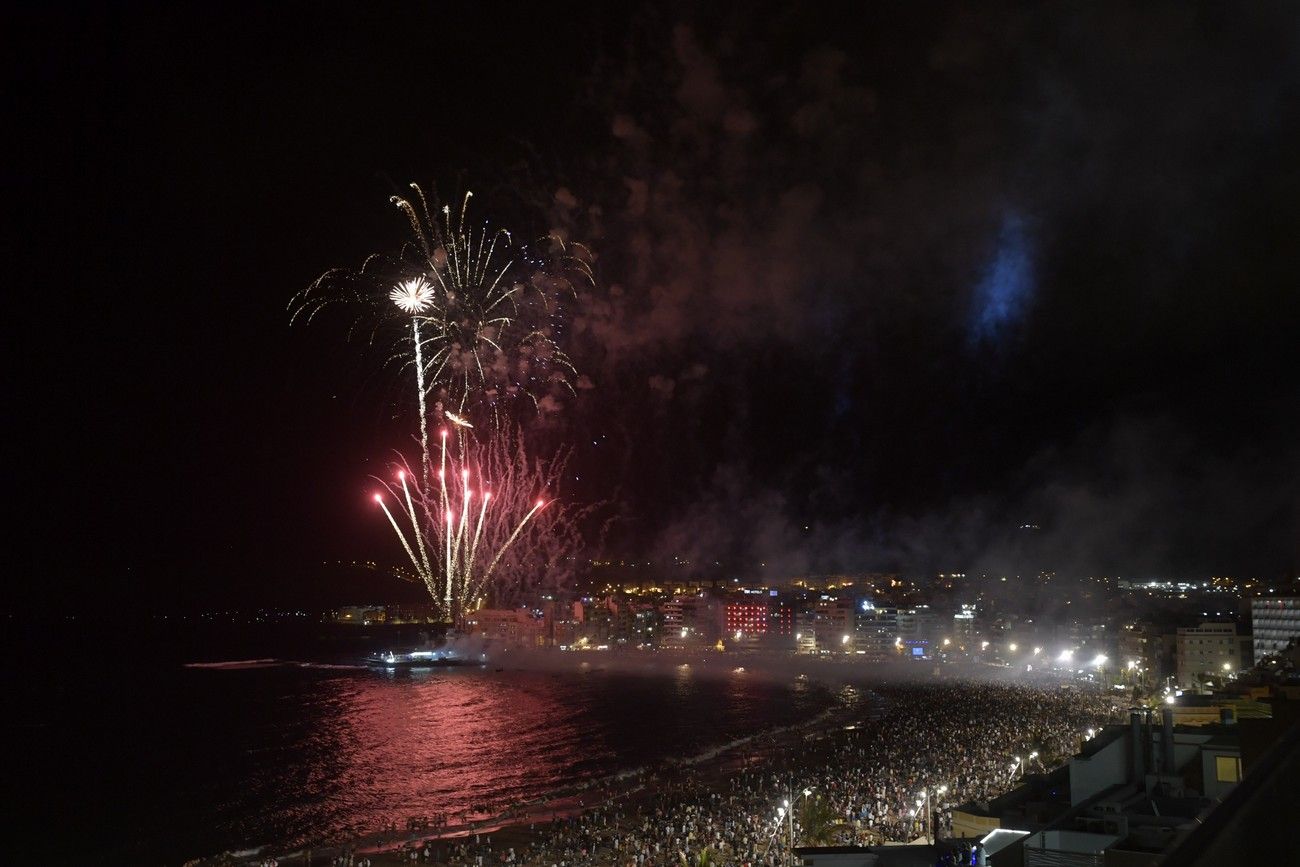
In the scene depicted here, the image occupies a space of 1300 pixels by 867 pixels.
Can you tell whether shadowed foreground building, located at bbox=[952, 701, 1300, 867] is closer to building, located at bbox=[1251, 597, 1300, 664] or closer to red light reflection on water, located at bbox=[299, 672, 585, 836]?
red light reflection on water, located at bbox=[299, 672, 585, 836]

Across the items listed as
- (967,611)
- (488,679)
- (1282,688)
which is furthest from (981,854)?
(967,611)

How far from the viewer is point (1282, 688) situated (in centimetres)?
1030

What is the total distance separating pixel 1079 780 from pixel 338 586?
181 m

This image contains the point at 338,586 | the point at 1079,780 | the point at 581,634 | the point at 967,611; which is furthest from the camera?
the point at 338,586

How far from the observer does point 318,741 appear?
34.1 metres

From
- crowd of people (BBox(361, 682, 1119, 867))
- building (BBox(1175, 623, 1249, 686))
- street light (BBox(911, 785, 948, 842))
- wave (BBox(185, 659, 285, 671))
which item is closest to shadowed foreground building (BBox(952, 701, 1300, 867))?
crowd of people (BBox(361, 682, 1119, 867))

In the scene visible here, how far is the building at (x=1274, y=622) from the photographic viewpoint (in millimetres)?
42500

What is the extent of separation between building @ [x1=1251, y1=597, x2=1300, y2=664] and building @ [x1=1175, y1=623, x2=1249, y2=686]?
3.00 feet

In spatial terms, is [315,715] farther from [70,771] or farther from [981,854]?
[981,854]

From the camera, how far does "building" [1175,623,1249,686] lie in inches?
1681

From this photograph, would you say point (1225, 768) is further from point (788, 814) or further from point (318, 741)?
point (318, 741)

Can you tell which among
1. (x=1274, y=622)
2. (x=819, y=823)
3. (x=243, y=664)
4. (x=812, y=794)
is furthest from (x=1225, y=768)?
(x=243, y=664)

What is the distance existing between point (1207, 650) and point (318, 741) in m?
39.1

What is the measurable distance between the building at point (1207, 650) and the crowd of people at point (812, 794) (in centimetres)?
1172
